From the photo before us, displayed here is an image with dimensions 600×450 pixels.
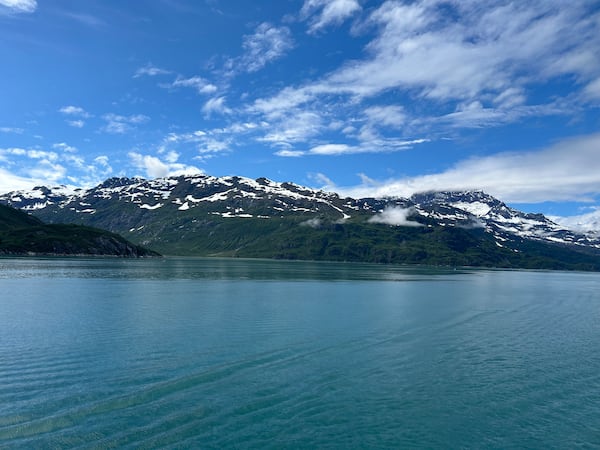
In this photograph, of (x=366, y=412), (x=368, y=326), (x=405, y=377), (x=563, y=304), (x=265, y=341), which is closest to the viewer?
(x=366, y=412)

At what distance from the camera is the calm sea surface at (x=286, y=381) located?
82.8 feet

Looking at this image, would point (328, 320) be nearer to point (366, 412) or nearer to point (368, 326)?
point (368, 326)

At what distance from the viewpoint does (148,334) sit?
50.5 meters

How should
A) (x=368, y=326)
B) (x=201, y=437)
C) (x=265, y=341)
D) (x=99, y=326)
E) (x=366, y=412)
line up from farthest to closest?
(x=368, y=326), (x=99, y=326), (x=265, y=341), (x=366, y=412), (x=201, y=437)

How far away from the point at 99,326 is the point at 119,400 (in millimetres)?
28748

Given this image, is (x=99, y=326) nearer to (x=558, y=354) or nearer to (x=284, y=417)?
(x=284, y=417)

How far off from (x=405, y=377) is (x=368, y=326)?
2432cm

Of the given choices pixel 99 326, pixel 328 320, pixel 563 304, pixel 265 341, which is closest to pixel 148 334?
pixel 99 326

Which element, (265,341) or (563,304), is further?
(563,304)

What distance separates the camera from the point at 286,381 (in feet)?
114

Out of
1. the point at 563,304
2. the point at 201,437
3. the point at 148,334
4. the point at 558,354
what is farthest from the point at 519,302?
the point at 201,437

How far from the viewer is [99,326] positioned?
5422 centimetres

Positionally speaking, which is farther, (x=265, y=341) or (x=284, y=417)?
(x=265, y=341)

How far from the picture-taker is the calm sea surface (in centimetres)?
2525
